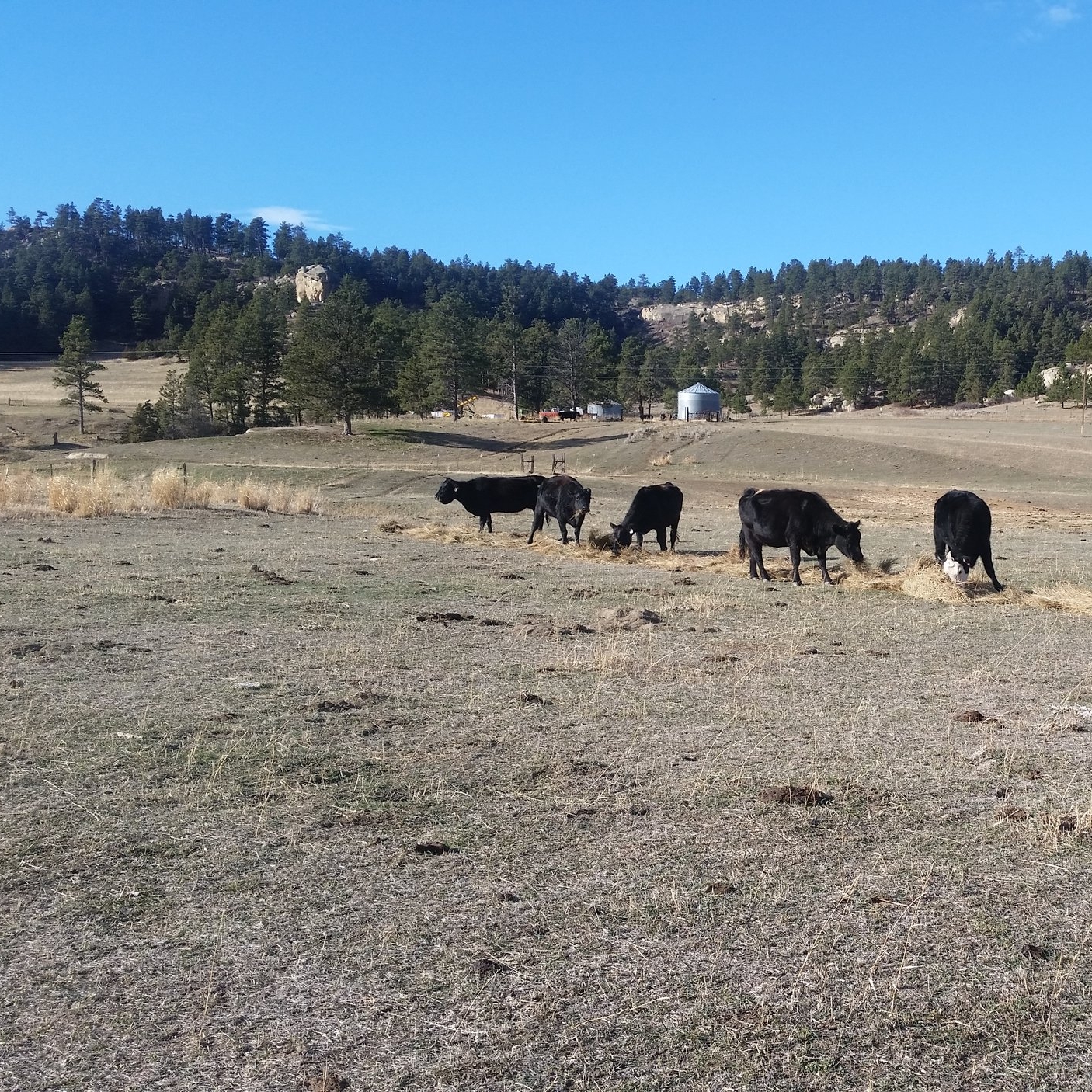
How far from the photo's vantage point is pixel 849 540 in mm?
18766

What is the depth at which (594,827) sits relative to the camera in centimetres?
636

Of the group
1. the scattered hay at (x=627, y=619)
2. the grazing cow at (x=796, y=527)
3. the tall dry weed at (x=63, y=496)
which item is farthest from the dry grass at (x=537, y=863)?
the tall dry weed at (x=63, y=496)

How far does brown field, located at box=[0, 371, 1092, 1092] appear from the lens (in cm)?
417

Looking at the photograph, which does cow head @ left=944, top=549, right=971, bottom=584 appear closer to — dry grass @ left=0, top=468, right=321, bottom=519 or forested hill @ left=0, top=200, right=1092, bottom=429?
dry grass @ left=0, top=468, right=321, bottom=519

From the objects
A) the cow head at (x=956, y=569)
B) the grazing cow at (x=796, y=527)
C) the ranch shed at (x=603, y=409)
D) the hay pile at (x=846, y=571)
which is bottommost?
the hay pile at (x=846, y=571)

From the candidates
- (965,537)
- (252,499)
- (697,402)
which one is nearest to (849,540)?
(965,537)

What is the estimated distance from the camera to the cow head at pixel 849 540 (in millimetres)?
18703

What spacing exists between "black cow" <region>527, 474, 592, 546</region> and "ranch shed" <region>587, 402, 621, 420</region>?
9648cm

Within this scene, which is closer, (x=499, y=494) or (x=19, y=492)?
(x=499, y=494)

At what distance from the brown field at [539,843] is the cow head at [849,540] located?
384 centimetres

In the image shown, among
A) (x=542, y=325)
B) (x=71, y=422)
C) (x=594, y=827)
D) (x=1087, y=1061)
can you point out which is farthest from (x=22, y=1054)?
(x=542, y=325)

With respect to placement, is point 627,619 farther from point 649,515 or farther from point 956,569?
point 649,515

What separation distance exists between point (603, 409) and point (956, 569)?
370ft

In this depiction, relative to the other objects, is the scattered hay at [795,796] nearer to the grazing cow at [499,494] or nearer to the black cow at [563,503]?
the black cow at [563,503]
